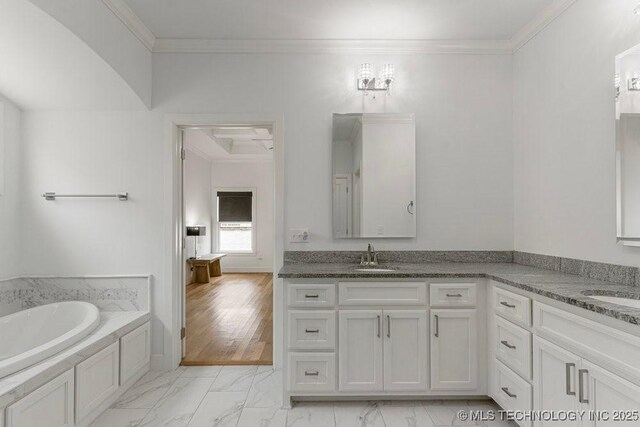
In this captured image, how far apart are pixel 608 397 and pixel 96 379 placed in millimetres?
2686

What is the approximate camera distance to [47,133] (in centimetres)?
301

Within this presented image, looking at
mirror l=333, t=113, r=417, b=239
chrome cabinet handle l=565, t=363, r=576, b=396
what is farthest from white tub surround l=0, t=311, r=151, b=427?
chrome cabinet handle l=565, t=363, r=576, b=396

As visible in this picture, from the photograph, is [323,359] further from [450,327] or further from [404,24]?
[404,24]

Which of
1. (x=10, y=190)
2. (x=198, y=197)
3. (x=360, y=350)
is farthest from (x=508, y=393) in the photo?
(x=198, y=197)

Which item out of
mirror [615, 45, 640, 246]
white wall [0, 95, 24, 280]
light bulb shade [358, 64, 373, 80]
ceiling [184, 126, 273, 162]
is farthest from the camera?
ceiling [184, 126, 273, 162]

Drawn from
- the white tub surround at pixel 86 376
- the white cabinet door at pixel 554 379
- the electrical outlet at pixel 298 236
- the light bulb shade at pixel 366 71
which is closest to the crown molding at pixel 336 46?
the light bulb shade at pixel 366 71

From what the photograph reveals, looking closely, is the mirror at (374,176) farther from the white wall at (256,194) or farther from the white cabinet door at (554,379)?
the white wall at (256,194)

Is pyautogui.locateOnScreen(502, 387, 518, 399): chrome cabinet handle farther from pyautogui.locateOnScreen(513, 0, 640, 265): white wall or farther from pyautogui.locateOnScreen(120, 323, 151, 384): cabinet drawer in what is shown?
pyautogui.locateOnScreen(120, 323, 151, 384): cabinet drawer

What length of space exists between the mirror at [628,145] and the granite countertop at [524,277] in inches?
12.8

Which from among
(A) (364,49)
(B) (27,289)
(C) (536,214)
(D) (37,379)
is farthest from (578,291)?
(B) (27,289)

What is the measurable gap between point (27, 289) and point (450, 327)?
326cm

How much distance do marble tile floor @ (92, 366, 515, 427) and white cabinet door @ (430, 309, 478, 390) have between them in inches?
7.5

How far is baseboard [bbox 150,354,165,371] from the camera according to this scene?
3031mm

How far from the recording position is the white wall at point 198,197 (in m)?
7.03
